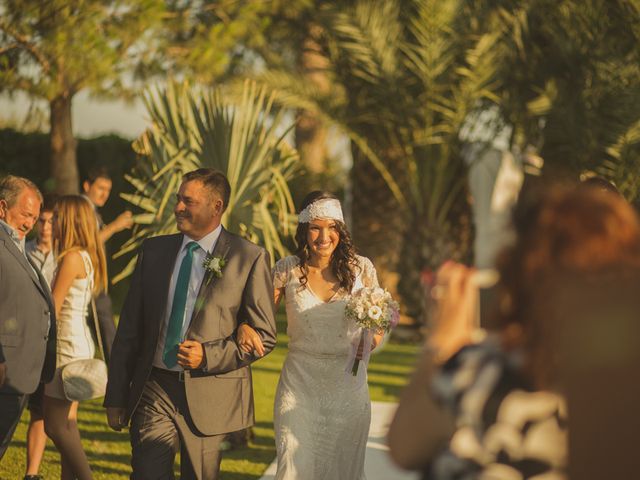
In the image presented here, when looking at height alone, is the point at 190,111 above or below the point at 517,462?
above

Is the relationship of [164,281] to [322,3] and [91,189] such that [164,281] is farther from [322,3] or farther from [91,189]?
[322,3]

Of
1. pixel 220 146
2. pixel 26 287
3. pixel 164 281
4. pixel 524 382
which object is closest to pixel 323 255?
pixel 164 281

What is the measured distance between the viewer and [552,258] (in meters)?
2.26

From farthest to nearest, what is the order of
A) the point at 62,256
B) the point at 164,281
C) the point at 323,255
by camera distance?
1. the point at 62,256
2. the point at 323,255
3. the point at 164,281

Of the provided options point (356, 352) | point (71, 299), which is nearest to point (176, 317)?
point (356, 352)

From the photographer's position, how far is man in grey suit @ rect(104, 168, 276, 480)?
16.7ft

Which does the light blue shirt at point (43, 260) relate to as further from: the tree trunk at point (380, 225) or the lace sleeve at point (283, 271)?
the tree trunk at point (380, 225)

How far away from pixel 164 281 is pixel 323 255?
1.20 m

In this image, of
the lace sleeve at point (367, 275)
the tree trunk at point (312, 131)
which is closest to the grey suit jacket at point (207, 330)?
the lace sleeve at point (367, 275)

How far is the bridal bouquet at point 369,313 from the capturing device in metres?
5.66

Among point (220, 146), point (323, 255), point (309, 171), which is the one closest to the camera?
point (323, 255)

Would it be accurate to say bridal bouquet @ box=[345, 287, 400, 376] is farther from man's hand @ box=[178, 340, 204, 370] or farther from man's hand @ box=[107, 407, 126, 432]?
man's hand @ box=[107, 407, 126, 432]

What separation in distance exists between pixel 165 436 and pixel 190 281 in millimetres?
825

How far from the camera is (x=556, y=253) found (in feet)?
7.41
